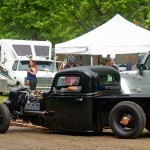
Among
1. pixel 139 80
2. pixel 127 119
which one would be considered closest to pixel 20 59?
pixel 139 80

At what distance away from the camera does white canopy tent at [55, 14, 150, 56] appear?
70.1 feet

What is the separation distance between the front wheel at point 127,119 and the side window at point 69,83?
3.39ft

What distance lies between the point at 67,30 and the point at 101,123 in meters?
29.6

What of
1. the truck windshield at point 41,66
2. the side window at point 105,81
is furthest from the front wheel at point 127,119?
the truck windshield at point 41,66

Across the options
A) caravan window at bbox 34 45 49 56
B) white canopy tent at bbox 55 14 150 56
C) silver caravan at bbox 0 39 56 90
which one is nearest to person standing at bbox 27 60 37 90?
white canopy tent at bbox 55 14 150 56

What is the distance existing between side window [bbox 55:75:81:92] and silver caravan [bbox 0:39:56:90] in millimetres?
→ 13332

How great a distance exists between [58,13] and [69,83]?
22712 mm

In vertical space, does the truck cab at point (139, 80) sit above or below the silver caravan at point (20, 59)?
below

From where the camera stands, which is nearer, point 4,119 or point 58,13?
point 4,119

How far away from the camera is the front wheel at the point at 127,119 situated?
1131 centimetres

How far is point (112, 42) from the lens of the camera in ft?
71.3

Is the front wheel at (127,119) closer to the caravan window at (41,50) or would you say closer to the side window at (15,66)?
the side window at (15,66)

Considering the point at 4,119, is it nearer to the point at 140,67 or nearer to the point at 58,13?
the point at 140,67

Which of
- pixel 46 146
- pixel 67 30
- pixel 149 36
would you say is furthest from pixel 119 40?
pixel 67 30
